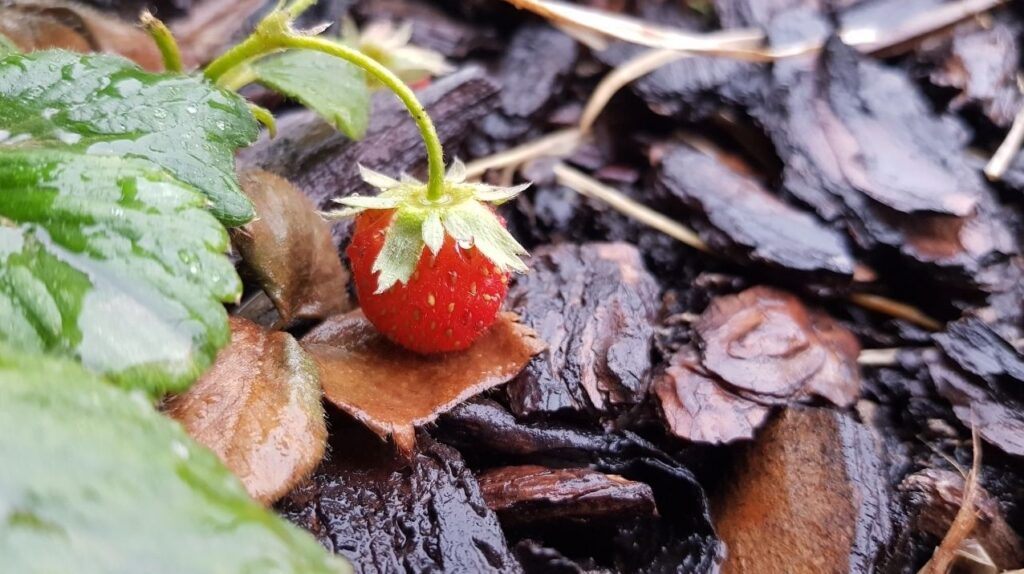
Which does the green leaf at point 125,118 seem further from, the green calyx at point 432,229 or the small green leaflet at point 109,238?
the green calyx at point 432,229

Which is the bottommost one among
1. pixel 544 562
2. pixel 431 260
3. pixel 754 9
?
pixel 544 562

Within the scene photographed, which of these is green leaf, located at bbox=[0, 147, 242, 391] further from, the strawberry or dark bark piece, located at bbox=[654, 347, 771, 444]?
dark bark piece, located at bbox=[654, 347, 771, 444]

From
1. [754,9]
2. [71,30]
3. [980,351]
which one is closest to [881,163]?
[980,351]

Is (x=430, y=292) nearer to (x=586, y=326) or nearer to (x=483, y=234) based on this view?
(x=483, y=234)

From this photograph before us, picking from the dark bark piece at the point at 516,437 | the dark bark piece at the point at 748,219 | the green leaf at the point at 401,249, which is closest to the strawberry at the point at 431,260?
the green leaf at the point at 401,249

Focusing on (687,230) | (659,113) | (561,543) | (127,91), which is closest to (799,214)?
(687,230)

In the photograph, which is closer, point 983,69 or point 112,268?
point 112,268

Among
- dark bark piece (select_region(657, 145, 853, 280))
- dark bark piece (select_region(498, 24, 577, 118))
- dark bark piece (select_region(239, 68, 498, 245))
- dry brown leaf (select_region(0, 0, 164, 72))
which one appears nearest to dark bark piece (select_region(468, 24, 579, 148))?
dark bark piece (select_region(498, 24, 577, 118))

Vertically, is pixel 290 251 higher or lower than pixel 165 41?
lower
